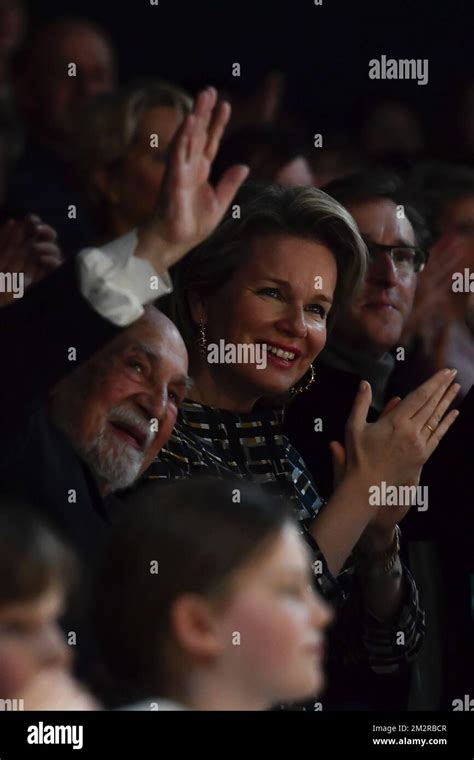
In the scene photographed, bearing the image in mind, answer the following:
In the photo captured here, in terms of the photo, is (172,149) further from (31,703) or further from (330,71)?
(31,703)

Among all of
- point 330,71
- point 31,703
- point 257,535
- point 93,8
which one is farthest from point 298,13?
point 31,703

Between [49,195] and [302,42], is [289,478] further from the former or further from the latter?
[302,42]

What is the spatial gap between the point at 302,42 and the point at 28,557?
47.7 inches

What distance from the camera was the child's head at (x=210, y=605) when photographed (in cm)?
246

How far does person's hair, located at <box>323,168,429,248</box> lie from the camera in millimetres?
3135

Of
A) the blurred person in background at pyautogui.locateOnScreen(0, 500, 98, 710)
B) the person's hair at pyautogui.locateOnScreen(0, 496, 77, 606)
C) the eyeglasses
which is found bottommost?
the blurred person in background at pyautogui.locateOnScreen(0, 500, 98, 710)

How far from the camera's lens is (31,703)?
8.21ft

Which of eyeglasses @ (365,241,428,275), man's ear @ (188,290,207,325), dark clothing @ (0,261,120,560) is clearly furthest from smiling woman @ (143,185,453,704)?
dark clothing @ (0,261,120,560)

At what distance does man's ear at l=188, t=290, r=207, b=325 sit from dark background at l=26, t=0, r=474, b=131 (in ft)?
1.36

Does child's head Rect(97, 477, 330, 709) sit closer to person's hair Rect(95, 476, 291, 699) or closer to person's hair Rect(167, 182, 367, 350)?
person's hair Rect(95, 476, 291, 699)

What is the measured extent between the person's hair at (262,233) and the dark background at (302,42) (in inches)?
9.0

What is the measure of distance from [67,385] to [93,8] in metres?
0.76

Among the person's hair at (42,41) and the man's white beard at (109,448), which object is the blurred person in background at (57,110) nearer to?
the person's hair at (42,41)

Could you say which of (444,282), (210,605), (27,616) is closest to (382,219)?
(444,282)
